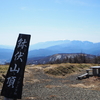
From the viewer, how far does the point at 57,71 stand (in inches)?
1086

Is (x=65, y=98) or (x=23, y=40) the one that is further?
(x=65, y=98)

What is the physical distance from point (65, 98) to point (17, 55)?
289 inches

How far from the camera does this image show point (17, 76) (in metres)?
6.69

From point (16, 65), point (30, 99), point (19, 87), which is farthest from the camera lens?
point (30, 99)

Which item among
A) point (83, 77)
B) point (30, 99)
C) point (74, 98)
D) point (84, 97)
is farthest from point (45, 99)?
point (83, 77)

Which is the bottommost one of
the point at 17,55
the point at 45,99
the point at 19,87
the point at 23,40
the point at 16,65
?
the point at 45,99

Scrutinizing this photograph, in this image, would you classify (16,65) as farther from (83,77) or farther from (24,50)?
(83,77)

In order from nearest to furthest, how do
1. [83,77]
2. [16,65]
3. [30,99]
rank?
[16,65]
[30,99]
[83,77]

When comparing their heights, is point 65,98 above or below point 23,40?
below

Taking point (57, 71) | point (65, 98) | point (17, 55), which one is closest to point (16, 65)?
point (17, 55)

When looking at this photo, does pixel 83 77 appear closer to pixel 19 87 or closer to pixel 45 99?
pixel 45 99

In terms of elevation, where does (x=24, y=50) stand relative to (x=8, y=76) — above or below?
above

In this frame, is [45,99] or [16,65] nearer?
[16,65]

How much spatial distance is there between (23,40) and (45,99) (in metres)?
6.97
